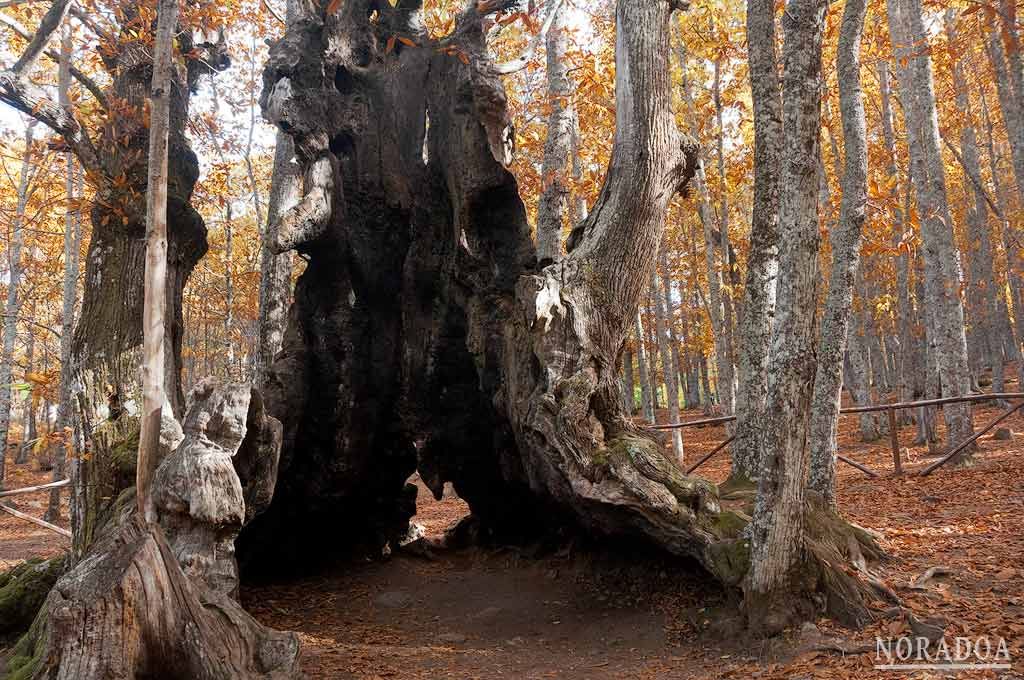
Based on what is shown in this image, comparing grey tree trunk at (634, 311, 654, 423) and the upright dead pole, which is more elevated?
grey tree trunk at (634, 311, 654, 423)

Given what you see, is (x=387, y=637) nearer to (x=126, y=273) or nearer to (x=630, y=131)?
(x=126, y=273)

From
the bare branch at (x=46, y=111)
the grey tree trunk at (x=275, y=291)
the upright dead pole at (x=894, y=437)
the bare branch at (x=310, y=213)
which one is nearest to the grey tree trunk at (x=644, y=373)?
the upright dead pole at (x=894, y=437)

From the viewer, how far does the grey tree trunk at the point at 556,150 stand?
355 inches

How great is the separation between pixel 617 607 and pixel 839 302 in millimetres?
3251

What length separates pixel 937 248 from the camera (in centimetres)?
1018

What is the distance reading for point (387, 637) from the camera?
5.50m

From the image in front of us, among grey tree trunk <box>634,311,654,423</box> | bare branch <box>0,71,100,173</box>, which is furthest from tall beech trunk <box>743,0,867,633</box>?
grey tree trunk <box>634,311,654,423</box>

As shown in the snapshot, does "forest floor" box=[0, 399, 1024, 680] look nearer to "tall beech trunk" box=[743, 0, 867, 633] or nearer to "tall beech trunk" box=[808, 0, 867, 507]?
"tall beech trunk" box=[743, 0, 867, 633]

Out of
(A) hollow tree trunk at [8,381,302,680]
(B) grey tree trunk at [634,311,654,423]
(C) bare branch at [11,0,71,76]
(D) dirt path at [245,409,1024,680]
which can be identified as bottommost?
(D) dirt path at [245,409,1024,680]

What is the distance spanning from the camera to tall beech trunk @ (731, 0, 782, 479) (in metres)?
5.85

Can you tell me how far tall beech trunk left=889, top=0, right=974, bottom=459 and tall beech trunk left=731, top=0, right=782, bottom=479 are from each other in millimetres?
5546

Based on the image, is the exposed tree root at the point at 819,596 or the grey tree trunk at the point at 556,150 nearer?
the exposed tree root at the point at 819,596

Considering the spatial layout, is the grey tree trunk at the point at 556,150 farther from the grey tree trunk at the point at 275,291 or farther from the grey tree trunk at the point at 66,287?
the grey tree trunk at the point at 66,287

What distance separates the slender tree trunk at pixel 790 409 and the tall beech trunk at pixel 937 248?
710cm
